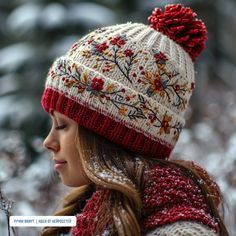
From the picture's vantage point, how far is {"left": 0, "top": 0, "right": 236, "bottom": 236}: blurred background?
16.6ft

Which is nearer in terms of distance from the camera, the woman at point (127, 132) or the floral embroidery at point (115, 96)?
the woman at point (127, 132)

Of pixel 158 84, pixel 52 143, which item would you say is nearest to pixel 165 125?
pixel 158 84

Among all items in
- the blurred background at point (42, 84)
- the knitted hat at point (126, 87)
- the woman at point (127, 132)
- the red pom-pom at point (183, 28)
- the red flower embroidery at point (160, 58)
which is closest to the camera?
the woman at point (127, 132)

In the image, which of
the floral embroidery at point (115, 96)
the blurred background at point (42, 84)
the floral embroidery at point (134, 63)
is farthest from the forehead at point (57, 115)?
the blurred background at point (42, 84)

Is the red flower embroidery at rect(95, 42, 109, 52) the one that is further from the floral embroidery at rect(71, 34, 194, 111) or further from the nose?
the nose

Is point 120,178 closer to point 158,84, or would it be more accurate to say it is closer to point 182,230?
point 182,230

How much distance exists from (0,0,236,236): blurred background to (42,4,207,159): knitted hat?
5.34ft

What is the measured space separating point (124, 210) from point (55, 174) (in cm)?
102

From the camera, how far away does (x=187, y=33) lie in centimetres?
328

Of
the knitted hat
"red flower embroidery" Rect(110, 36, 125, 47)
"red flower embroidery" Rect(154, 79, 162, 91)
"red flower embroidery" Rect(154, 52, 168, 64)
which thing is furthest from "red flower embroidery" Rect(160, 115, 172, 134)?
"red flower embroidery" Rect(110, 36, 125, 47)

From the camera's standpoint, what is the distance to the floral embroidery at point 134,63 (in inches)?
120

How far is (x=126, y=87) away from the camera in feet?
9.93

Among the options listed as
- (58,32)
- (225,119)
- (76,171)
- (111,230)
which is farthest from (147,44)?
(58,32)

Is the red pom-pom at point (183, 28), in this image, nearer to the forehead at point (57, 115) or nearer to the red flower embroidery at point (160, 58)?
the red flower embroidery at point (160, 58)
